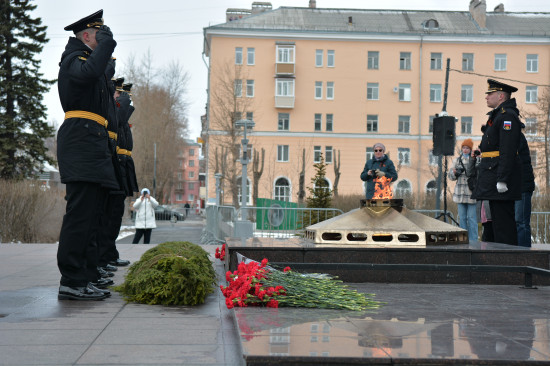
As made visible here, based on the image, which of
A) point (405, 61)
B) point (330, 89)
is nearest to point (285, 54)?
point (330, 89)

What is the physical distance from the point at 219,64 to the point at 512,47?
2364cm

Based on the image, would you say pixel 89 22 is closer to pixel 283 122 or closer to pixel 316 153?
pixel 283 122

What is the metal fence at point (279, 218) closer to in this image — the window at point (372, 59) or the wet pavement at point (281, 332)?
the wet pavement at point (281, 332)

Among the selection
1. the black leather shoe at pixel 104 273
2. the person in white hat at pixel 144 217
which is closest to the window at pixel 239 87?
the person in white hat at pixel 144 217

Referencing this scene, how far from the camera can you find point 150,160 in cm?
5647

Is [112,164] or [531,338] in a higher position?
[112,164]

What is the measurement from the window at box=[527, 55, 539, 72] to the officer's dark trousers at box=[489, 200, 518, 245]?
5040 centimetres

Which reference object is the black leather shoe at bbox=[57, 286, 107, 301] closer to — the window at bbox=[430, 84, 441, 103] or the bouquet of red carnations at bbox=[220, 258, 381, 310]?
the bouquet of red carnations at bbox=[220, 258, 381, 310]

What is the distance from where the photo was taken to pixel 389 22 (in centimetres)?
5497

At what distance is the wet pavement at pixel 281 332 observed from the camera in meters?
3.40

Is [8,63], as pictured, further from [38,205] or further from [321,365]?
[321,365]

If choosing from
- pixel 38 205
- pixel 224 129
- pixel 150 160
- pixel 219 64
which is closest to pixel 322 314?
pixel 38 205

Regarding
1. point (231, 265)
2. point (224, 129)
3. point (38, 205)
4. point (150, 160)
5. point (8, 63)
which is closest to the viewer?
point (231, 265)

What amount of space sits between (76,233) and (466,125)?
2060 inches
